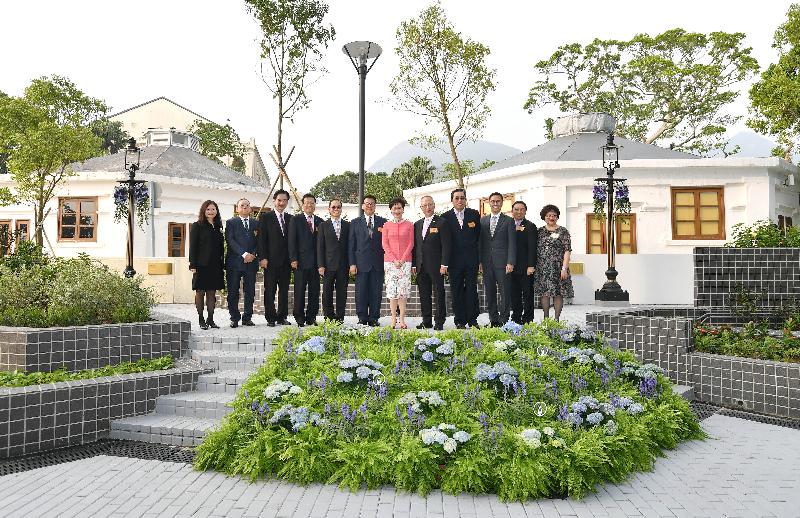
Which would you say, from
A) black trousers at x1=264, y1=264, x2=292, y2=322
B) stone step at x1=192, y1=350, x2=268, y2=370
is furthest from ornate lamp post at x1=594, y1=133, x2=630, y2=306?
stone step at x1=192, y1=350, x2=268, y2=370

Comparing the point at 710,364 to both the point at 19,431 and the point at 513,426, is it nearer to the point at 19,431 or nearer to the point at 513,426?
the point at 513,426

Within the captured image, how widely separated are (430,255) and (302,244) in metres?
2.03

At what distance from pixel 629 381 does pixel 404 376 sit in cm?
239

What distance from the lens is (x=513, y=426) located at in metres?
4.99

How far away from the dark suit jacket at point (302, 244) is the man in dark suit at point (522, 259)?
122 inches

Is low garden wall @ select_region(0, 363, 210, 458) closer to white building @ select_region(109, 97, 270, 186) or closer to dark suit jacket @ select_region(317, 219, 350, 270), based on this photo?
dark suit jacket @ select_region(317, 219, 350, 270)

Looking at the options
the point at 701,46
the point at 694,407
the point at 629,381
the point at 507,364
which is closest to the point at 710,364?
the point at 694,407

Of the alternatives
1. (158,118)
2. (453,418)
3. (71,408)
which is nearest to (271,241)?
(71,408)

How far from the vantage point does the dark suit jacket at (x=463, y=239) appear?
932cm

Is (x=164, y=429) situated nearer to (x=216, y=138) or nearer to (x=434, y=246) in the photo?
(x=434, y=246)

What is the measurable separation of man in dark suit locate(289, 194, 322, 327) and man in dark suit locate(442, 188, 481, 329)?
7.00ft

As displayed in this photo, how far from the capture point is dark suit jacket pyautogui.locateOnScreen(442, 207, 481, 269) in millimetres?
9320

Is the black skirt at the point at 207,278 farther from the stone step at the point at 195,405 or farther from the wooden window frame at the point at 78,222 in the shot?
the wooden window frame at the point at 78,222

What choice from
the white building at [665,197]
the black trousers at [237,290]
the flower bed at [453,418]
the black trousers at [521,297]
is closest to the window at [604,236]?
the white building at [665,197]
